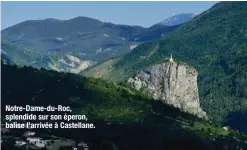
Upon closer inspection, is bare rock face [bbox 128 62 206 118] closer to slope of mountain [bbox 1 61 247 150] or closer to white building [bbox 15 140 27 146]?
slope of mountain [bbox 1 61 247 150]

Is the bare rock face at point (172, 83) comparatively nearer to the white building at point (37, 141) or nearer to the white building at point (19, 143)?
the white building at point (37, 141)

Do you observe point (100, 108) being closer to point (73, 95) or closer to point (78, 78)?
point (73, 95)

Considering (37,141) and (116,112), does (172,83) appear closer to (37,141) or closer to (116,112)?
(116,112)

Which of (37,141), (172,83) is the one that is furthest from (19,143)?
(172,83)

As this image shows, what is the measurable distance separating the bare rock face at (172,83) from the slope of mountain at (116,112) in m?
37.1

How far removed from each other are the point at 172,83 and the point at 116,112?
63285 mm

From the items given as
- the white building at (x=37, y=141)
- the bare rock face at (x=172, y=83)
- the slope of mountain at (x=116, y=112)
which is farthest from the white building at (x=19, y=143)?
the bare rock face at (x=172, y=83)

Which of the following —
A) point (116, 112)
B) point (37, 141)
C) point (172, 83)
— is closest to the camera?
point (37, 141)

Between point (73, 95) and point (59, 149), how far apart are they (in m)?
30.8

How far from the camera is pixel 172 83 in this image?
573 ft

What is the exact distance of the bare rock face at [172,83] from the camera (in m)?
172

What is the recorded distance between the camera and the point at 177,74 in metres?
176

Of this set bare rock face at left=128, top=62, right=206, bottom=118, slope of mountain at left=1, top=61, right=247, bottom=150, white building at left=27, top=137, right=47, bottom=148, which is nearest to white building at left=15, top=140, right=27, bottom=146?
white building at left=27, top=137, right=47, bottom=148

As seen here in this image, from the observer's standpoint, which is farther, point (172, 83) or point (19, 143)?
point (172, 83)
